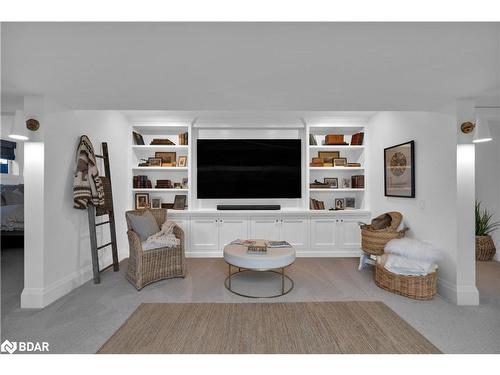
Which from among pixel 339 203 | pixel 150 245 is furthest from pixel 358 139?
pixel 150 245

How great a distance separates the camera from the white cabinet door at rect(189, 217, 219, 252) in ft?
13.3

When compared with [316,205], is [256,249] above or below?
below

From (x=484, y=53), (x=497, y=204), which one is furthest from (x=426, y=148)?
(x=497, y=204)

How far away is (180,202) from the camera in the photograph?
13.9ft

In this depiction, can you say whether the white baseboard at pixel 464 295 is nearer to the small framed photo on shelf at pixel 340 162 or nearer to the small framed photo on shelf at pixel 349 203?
the small framed photo on shelf at pixel 349 203

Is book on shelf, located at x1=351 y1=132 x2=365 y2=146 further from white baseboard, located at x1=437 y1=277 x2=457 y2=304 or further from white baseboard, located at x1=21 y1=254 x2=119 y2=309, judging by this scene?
white baseboard, located at x1=21 y1=254 x2=119 y2=309

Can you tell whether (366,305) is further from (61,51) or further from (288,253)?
(61,51)

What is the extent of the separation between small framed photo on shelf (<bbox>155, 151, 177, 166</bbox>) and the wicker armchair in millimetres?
1357

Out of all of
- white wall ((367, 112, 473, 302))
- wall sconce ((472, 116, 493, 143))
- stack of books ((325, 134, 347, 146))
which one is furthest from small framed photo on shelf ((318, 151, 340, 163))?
wall sconce ((472, 116, 493, 143))

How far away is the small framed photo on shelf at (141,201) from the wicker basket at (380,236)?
3.75 metres

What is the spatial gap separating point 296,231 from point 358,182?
152 centimetres

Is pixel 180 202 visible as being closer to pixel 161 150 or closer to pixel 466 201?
pixel 161 150

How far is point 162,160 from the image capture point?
4340mm

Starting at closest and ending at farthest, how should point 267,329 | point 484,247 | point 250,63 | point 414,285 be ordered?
point 250,63 → point 267,329 → point 414,285 → point 484,247
